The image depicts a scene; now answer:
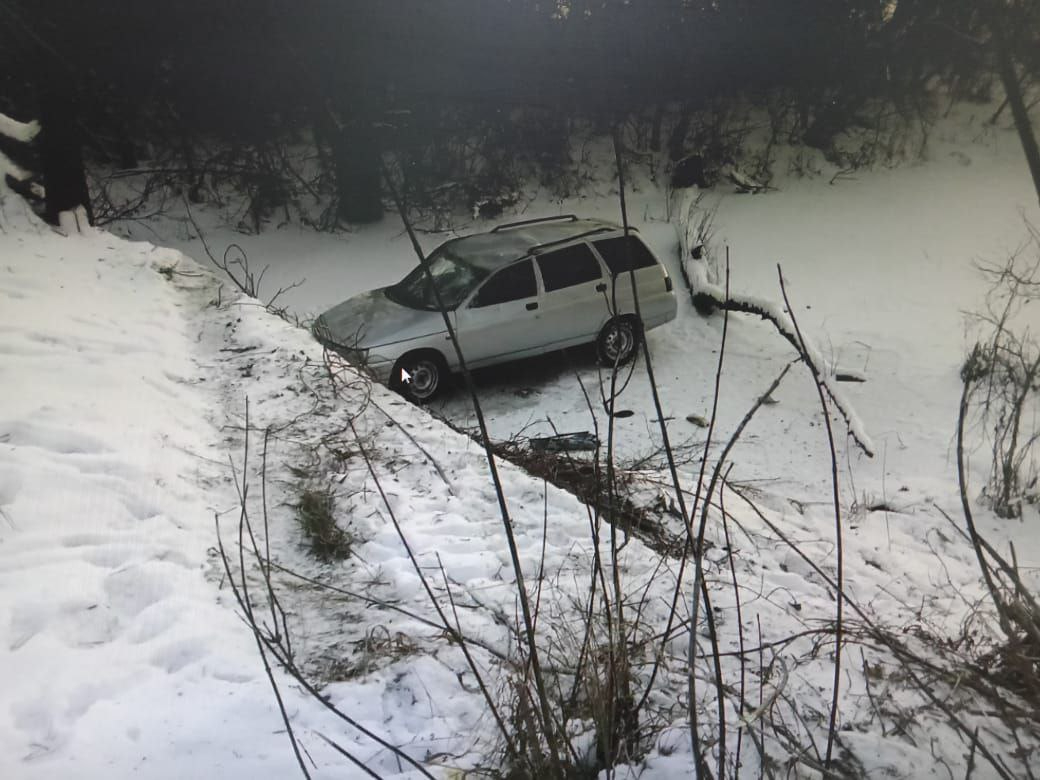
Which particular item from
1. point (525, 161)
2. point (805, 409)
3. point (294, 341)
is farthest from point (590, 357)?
point (525, 161)

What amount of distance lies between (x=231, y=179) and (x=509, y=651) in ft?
44.2

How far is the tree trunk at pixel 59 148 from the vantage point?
7555 mm

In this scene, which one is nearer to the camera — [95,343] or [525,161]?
[95,343]

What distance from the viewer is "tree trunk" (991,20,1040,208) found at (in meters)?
0.79

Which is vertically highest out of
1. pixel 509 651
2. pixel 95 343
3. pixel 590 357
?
pixel 95 343

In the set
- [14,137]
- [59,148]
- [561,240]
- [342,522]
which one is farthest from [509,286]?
[14,137]

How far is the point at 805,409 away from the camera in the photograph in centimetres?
776

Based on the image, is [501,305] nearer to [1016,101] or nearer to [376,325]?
[376,325]

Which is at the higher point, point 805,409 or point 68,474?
point 68,474

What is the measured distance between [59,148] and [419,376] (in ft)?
16.1

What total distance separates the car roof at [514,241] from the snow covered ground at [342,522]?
55.4 inches

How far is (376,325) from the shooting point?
23.5 ft

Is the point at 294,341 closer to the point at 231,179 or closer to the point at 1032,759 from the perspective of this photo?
the point at 1032,759

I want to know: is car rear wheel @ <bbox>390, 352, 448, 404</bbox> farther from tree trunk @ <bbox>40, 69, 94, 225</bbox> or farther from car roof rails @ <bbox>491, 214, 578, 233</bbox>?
tree trunk @ <bbox>40, 69, 94, 225</bbox>
